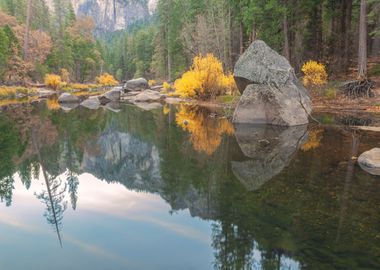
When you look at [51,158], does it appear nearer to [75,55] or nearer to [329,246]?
[329,246]

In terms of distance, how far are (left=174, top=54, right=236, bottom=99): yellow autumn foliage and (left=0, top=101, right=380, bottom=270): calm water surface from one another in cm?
1275

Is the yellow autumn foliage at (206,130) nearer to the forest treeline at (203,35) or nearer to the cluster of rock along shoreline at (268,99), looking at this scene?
the cluster of rock along shoreline at (268,99)

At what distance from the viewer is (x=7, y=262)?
5.18m

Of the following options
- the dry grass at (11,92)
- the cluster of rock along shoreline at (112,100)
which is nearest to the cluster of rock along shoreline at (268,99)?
the cluster of rock along shoreline at (112,100)

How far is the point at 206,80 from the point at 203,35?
40.9 ft

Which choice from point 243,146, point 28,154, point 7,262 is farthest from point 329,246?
point 28,154

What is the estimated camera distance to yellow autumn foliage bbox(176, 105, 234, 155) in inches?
501

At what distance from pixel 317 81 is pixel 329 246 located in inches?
745

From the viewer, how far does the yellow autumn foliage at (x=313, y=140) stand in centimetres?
1162

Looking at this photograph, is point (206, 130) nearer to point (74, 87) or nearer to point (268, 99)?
point (268, 99)

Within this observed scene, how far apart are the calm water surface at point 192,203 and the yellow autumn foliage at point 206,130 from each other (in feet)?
0.51

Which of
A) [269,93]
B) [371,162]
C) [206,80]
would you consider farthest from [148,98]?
[371,162]

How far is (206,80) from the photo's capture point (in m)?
27.1

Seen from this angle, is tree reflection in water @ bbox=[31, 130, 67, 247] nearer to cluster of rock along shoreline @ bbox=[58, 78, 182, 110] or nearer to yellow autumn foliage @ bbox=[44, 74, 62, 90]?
cluster of rock along shoreline @ bbox=[58, 78, 182, 110]
